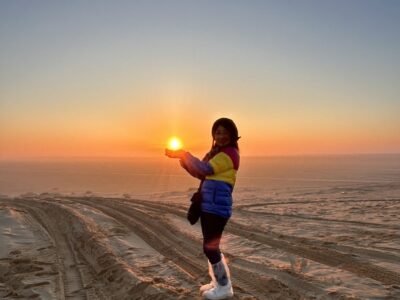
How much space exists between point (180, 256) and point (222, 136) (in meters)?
3.38

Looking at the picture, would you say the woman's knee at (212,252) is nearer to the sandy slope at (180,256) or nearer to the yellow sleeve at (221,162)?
the sandy slope at (180,256)

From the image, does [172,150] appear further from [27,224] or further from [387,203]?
[387,203]

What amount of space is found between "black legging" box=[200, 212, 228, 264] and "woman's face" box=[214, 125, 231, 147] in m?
0.81

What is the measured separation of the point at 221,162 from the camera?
13.6 ft

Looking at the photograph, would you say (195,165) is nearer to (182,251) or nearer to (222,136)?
(222,136)

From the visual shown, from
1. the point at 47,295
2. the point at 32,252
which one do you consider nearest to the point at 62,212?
the point at 32,252

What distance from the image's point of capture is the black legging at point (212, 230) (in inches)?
171

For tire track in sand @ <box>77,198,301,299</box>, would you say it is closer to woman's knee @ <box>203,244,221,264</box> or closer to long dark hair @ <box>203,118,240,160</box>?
woman's knee @ <box>203,244,221,264</box>

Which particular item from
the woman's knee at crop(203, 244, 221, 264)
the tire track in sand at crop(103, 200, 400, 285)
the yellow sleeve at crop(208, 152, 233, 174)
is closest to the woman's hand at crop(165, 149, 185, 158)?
the yellow sleeve at crop(208, 152, 233, 174)

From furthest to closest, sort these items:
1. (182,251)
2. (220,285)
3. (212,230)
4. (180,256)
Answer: (182,251) → (180,256) → (220,285) → (212,230)

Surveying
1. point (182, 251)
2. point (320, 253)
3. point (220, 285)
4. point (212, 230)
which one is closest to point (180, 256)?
point (182, 251)

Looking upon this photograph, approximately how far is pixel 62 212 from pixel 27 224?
1.59 meters

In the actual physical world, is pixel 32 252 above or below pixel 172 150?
below

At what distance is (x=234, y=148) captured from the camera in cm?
432
